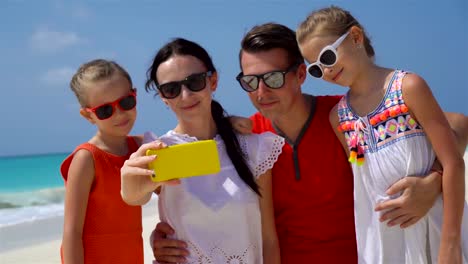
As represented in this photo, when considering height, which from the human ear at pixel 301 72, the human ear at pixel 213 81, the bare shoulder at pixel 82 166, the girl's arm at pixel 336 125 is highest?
the human ear at pixel 301 72

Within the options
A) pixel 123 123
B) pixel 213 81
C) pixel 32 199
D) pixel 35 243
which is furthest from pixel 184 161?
pixel 32 199

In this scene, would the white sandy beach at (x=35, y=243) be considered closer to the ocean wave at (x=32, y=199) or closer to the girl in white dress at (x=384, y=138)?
the girl in white dress at (x=384, y=138)

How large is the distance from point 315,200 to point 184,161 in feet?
3.52

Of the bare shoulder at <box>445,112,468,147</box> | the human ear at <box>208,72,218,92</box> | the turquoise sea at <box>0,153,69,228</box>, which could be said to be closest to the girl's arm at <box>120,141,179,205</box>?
the human ear at <box>208,72,218,92</box>

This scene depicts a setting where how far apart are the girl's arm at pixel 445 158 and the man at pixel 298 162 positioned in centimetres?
66

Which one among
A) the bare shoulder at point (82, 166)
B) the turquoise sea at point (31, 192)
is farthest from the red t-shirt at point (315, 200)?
the turquoise sea at point (31, 192)

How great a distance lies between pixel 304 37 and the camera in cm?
298

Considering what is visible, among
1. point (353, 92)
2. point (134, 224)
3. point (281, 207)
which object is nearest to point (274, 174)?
point (281, 207)

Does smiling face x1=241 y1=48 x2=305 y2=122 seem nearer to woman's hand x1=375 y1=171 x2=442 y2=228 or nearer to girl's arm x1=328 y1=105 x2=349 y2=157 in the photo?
girl's arm x1=328 y1=105 x2=349 y2=157

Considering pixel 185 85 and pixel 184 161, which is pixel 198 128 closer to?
pixel 185 85

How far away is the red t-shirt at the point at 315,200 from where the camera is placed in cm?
308

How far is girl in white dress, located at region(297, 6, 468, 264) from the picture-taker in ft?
8.50

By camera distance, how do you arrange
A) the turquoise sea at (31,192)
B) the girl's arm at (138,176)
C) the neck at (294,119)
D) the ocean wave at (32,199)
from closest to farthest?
the girl's arm at (138,176), the neck at (294,119), the turquoise sea at (31,192), the ocean wave at (32,199)

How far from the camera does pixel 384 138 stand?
108 inches
